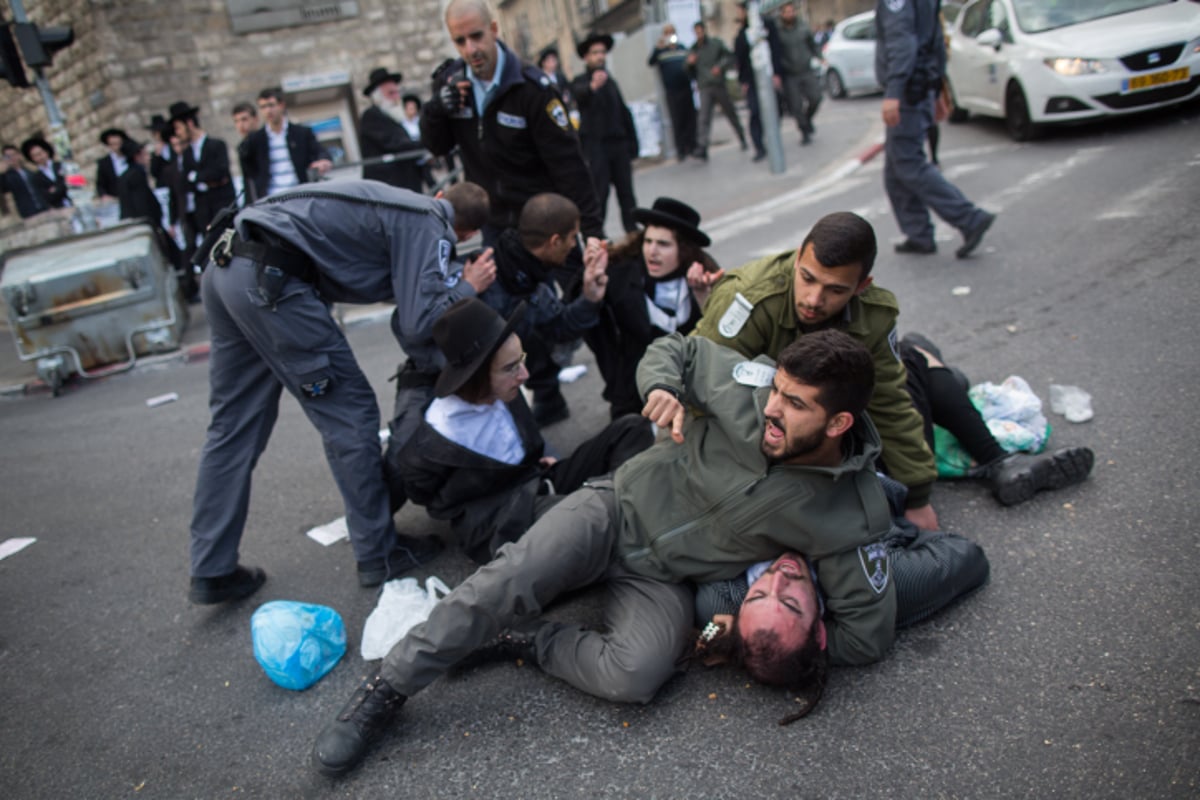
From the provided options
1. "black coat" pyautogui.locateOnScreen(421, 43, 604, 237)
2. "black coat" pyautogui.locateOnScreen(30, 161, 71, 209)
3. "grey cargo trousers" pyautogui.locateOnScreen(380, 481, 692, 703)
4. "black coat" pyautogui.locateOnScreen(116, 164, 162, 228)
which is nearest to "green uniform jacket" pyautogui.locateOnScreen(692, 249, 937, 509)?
"grey cargo trousers" pyautogui.locateOnScreen(380, 481, 692, 703)

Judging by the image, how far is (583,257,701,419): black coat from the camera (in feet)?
12.7

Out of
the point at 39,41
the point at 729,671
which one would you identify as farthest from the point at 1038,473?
the point at 39,41

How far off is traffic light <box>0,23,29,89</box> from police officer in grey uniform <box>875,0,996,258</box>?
25.1ft

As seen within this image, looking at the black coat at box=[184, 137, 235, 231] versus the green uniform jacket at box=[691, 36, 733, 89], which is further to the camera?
the green uniform jacket at box=[691, 36, 733, 89]

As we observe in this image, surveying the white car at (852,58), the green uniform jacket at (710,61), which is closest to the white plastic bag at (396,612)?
the green uniform jacket at (710,61)

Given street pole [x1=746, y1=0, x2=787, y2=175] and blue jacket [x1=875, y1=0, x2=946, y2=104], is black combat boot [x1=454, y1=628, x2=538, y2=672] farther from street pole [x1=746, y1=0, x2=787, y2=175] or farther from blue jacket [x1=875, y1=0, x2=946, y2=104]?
street pole [x1=746, y1=0, x2=787, y2=175]

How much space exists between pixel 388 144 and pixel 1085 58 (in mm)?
6830

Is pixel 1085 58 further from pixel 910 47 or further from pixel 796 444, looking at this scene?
pixel 796 444

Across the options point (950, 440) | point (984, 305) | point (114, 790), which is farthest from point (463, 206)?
point (984, 305)

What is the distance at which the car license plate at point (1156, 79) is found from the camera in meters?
7.52

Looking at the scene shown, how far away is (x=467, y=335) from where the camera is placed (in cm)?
290

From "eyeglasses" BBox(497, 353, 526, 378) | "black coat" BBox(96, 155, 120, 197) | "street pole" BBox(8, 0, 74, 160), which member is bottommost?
"eyeglasses" BBox(497, 353, 526, 378)

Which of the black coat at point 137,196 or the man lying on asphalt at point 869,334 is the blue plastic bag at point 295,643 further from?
the black coat at point 137,196

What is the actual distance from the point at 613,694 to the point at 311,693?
105 centimetres
